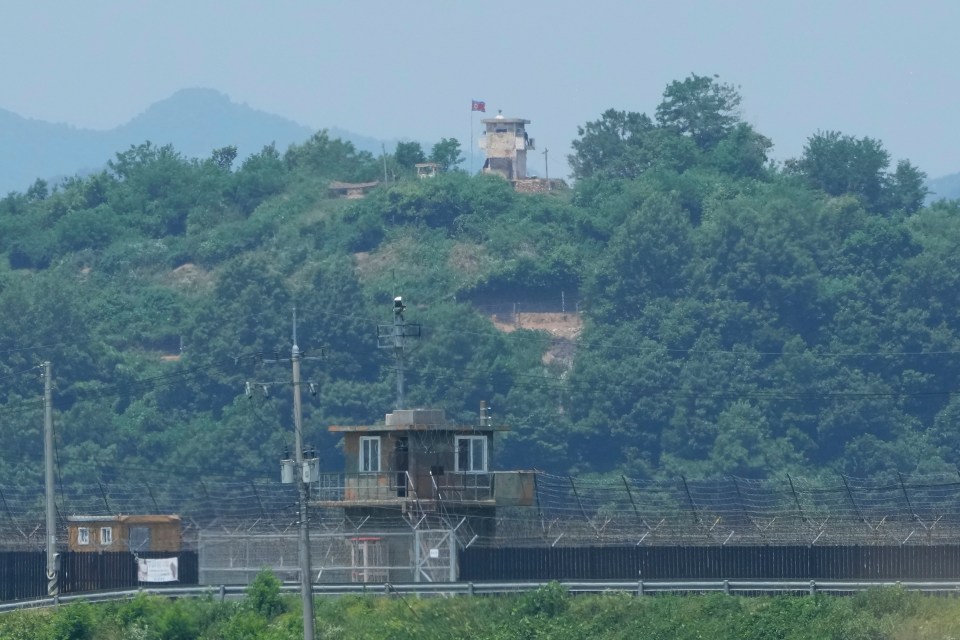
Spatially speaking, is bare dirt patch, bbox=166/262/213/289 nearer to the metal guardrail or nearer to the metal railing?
the metal railing

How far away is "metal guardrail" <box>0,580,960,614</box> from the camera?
55.5 m

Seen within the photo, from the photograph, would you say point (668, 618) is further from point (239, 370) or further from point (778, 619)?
point (239, 370)

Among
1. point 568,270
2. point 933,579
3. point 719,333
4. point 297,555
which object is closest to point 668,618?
point 933,579

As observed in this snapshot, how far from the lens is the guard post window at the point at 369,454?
2697 inches

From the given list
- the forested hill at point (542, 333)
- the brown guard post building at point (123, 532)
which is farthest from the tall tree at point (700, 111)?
the brown guard post building at point (123, 532)

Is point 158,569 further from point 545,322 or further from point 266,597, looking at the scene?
point 545,322

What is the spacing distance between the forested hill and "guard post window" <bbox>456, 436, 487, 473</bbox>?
6522 centimetres

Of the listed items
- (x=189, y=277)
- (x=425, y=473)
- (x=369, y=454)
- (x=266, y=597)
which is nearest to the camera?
(x=266, y=597)

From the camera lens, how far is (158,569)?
64625 millimetres

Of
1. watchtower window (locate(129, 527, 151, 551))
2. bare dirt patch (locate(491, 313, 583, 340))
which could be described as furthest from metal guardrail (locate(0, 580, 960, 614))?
bare dirt patch (locate(491, 313, 583, 340))

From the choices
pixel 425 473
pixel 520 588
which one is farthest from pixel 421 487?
pixel 520 588

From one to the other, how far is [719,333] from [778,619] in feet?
331

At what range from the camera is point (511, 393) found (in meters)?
144

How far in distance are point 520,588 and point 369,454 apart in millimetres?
11520
